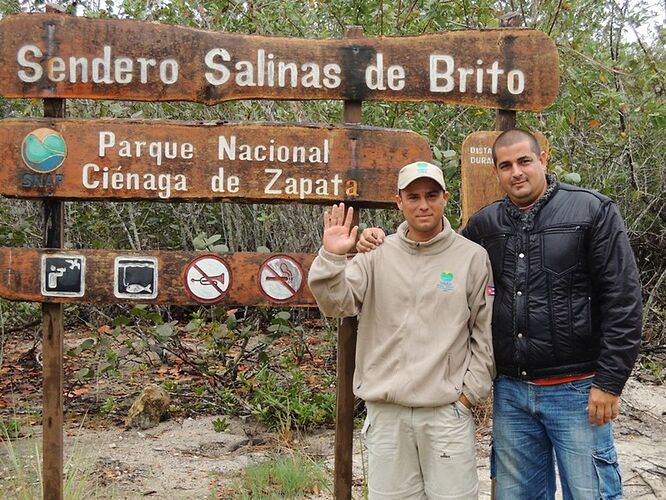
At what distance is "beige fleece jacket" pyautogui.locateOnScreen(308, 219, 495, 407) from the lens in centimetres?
280

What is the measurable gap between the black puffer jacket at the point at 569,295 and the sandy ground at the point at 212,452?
1766 mm

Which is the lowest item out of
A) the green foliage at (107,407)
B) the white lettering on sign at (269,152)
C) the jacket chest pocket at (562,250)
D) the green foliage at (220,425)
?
the green foliage at (220,425)

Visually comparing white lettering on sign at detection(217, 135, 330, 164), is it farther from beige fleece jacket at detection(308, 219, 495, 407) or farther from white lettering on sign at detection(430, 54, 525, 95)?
beige fleece jacket at detection(308, 219, 495, 407)

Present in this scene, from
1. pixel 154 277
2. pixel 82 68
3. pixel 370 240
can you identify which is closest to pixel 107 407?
pixel 154 277

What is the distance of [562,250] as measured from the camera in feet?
9.00

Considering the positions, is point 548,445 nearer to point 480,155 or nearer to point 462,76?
point 480,155

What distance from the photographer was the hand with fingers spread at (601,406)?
8.68 ft

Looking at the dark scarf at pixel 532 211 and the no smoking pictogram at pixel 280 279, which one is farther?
the no smoking pictogram at pixel 280 279

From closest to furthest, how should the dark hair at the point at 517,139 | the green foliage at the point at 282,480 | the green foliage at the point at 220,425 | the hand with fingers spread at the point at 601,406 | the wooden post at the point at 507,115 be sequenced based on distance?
the hand with fingers spread at the point at 601,406 → the dark hair at the point at 517,139 → the wooden post at the point at 507,115 → the green foliage at the point at 282,480 → the green foliage at the point at 220,425

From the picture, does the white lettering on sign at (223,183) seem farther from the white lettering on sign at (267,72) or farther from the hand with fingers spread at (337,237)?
the hand with fingers spread at (337,237)

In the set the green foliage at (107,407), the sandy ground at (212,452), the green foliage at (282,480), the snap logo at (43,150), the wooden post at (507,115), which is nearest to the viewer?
the snap logo at (43,150)

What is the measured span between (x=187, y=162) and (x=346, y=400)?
1438mm

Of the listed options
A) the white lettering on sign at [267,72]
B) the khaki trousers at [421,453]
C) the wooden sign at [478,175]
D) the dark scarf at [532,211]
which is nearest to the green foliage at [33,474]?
the khaki trousers at [421,453]

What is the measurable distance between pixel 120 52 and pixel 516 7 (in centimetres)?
399
